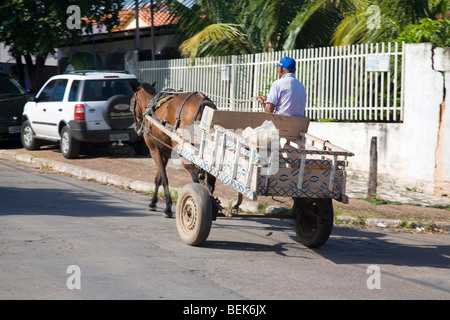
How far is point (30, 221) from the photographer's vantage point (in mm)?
7578

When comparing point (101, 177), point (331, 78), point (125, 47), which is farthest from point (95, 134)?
point (125, 47)

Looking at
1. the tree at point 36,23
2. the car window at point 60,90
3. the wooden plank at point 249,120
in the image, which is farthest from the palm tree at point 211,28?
the wooden plank at point 249,120

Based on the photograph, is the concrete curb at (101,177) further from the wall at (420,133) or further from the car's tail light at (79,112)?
the wall at (420,133)

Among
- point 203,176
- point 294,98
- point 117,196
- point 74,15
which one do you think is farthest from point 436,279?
point 74,15

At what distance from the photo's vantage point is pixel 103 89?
44.7ft

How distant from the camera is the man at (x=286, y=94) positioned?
707cm

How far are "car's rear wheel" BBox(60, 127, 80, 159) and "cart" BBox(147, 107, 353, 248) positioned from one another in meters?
6.69

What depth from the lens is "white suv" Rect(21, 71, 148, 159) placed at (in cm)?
1302

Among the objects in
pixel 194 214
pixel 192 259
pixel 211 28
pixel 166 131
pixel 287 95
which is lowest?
pixel 192 259

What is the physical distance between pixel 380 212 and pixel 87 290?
18.6 feet

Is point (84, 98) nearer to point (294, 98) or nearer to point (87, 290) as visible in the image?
point (294, 98)

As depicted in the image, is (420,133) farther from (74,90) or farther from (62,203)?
(74,90)

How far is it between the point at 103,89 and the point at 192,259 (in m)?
8.31

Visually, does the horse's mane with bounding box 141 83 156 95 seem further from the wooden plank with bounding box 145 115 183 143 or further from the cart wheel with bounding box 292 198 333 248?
the cart wheel with bounding box 292 198 333 248
